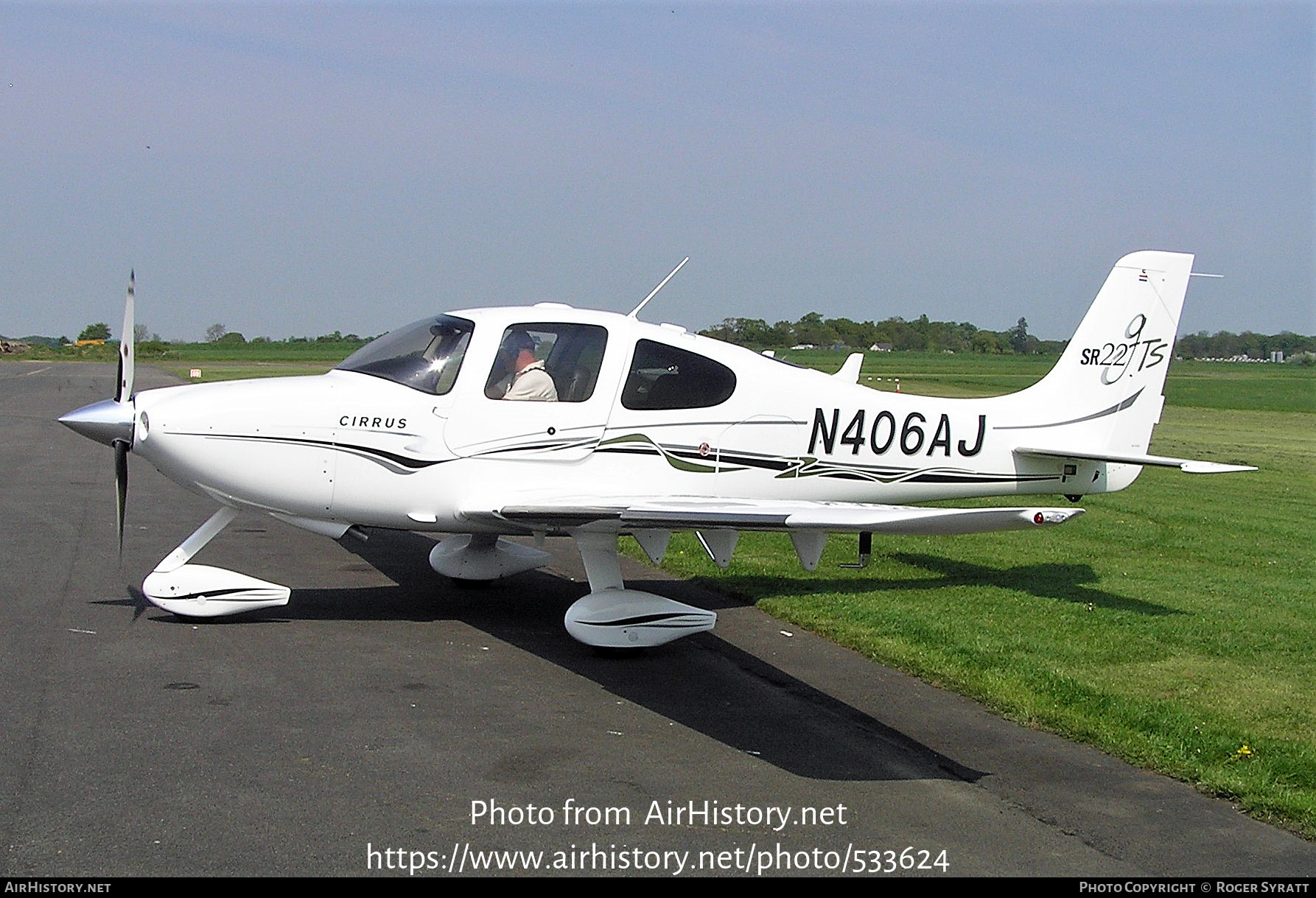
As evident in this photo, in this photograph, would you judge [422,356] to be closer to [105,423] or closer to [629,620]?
[105,423]

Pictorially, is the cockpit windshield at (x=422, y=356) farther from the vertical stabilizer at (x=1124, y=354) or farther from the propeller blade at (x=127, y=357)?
the vertical stabilizer at (x=1124, y=354)

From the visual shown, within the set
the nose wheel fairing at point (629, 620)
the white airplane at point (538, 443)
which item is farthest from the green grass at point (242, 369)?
the nose wheel fairing at point (629, 620)

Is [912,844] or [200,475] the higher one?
[200,475]

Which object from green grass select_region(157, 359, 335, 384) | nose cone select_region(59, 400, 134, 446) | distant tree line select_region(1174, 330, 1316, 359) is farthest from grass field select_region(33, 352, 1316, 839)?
distant tree line select_region(1174, 330, 1316, 359)

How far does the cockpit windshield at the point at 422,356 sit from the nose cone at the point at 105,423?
152 cm

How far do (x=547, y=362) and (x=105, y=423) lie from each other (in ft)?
9.74

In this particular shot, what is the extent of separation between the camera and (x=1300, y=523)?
15.2 m

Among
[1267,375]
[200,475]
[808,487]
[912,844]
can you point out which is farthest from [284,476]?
[1267,375]

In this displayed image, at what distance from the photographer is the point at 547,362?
8.62 meters

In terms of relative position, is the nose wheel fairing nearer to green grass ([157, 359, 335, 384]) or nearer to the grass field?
the grass field

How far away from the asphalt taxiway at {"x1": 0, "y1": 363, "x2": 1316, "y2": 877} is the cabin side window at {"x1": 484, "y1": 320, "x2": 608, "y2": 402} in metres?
1.70

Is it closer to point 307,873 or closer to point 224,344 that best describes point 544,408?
point 307,873

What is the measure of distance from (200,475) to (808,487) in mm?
4428

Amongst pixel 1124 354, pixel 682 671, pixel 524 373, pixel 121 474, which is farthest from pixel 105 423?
pixel 1124 354
